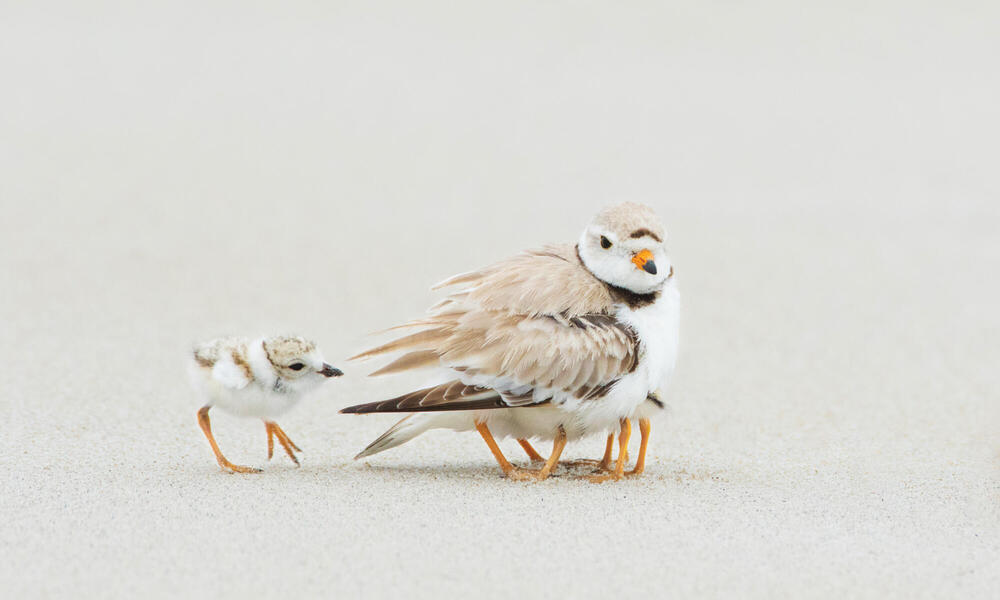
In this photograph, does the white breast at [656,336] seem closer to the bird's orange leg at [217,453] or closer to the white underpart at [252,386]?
the white underpart at [252,386]

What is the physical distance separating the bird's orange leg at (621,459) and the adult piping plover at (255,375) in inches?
43.9

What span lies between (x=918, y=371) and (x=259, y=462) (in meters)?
3.59

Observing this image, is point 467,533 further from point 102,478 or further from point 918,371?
point 918,371

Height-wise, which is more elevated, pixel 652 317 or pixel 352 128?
pixel 352 128

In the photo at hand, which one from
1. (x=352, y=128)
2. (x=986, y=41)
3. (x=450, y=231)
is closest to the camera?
(x=450, y=231)

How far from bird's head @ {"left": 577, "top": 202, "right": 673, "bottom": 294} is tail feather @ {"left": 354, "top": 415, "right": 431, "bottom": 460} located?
0.93 meters

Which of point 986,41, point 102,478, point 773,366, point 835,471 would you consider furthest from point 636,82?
point 102,478

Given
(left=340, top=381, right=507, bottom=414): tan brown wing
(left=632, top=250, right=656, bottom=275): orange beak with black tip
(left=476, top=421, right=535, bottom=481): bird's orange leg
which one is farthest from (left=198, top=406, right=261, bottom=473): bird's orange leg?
(left=632, top=250, right=656, bottom=275): orange beak with black tip

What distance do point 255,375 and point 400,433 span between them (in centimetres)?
61

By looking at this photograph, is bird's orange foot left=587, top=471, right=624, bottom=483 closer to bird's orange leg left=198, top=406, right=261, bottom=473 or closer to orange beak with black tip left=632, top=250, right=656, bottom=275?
orange beak with black tip left=632, top=250, right=656, bottom=275

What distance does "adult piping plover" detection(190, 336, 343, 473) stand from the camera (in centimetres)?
475

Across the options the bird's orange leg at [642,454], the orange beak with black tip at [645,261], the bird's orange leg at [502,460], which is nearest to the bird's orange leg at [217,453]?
the bird's orange leg at [502,460]

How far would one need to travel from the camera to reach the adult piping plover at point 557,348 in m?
4.64

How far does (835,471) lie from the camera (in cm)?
502
